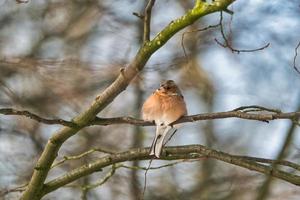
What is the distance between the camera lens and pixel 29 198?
3.10 m

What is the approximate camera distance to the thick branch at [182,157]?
2705 mm

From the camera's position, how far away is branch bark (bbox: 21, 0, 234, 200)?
91.1 inches

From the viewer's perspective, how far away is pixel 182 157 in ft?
10.0

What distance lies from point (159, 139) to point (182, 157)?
16 centimetres

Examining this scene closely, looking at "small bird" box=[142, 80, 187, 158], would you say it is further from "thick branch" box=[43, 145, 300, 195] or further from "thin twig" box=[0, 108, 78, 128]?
"thin twig" box=[0, 108, 78, 128]

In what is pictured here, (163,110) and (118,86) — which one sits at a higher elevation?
(118,86)

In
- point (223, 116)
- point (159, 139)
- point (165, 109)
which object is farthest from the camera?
point (159, 139)

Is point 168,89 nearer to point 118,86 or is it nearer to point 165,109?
point 165,109

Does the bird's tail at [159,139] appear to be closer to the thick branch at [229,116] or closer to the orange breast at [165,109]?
the orange breast at [165,109]

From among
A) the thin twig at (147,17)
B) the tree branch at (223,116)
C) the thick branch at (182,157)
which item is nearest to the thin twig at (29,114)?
the tree branch at (223,116)

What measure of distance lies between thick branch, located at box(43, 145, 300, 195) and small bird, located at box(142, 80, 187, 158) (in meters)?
0.08

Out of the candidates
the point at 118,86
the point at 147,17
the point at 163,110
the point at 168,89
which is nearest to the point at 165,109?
the point at 163,110

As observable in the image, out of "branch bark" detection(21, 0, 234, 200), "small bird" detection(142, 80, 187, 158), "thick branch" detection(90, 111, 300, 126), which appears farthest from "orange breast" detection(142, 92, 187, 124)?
"branch bark" detection(21, 0, 234, 200)

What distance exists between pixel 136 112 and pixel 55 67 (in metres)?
1.04
